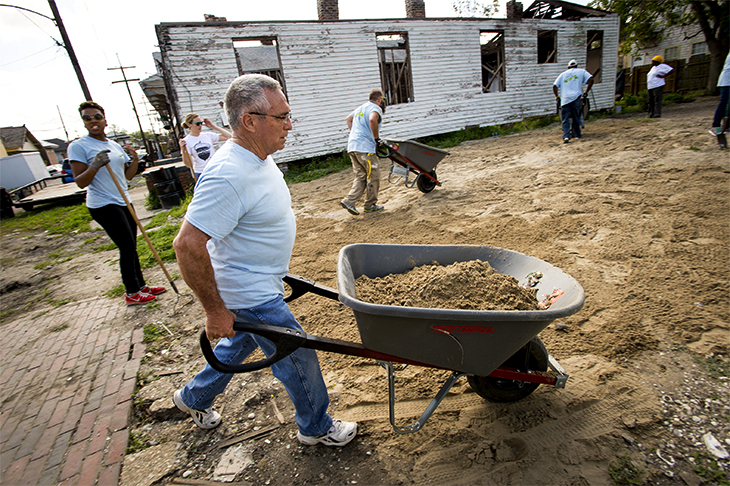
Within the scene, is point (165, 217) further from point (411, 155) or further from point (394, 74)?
point (394, 74)

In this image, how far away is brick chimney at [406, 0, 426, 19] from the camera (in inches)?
513

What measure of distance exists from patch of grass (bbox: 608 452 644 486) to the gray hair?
2.39 metres

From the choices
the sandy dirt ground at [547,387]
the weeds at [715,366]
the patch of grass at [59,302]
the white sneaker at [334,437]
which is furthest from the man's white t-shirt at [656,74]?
the patch of grass at [59,302]

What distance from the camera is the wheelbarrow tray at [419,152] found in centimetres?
600

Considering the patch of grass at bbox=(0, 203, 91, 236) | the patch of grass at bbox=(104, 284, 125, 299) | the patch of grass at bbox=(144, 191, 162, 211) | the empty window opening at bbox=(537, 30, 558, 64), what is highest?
the empty window opening at bbox=(537, 30, 558, 64)

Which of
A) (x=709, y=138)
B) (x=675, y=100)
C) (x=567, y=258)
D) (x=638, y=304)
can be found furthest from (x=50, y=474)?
(x=675, y=100)

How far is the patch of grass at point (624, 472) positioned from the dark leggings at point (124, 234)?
430 centimetres

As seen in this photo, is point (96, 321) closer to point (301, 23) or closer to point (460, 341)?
point (460, 341)

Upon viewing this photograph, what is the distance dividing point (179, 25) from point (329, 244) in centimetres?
866

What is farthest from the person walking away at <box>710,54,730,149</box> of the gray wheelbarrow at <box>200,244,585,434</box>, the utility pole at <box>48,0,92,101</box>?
the utility pole at <box>48,0,92,101</box>

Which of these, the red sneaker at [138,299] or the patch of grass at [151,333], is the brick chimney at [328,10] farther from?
the patch of grass at [151,333]

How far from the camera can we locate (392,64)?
487 inches

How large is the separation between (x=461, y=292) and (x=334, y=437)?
43.0 inches

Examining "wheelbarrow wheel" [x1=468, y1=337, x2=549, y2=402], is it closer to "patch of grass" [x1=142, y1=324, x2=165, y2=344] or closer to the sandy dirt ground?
the sandy dirt ground
